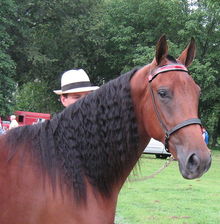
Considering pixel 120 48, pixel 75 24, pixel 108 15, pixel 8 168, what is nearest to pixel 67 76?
pixel 8 168

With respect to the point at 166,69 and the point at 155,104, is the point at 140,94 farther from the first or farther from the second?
the point at 166,69

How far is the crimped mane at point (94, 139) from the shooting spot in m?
2.96

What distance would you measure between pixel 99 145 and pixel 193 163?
0.76m

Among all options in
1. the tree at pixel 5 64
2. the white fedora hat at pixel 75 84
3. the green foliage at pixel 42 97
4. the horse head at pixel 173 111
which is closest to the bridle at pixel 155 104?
the horse head at pixel 173 111

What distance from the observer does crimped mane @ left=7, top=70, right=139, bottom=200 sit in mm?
2959

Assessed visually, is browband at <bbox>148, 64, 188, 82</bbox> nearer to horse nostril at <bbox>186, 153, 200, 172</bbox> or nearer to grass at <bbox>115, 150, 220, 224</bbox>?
horse nostril at <bbox>186, 153, 200, 172</bbox>

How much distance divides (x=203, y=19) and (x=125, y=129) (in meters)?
31.3

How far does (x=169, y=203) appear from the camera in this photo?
864 cm

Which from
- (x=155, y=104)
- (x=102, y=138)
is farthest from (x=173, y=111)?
(x=102, y=138)

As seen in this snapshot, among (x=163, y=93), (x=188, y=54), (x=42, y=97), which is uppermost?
Result: (x=42, y=97)

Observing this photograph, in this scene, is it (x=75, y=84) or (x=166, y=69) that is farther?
(x=75, y=84)

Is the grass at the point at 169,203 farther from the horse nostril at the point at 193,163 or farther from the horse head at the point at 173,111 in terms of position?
the horse nostril at the point at 193,163

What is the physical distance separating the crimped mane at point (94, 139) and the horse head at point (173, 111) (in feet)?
0.43

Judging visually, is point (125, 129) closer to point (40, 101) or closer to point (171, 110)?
point (171, 110)
